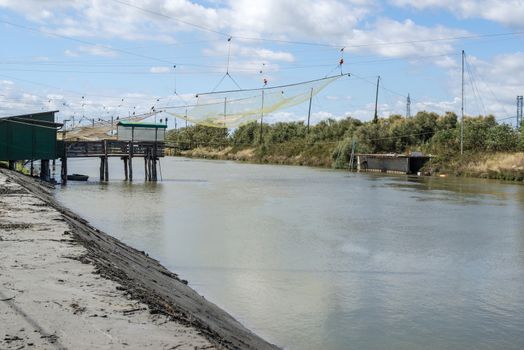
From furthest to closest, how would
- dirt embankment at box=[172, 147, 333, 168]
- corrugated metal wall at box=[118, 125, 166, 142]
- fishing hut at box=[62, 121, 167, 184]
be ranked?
1. dirt embankment at box=[172, 147, 333, 168]
2. corrugated metal wall at box=[118, 125, 166, 142]
3. fishing hut at box=[62, 121, 167, 184]

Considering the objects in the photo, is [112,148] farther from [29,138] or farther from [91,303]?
[91,303]

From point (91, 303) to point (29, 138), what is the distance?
2562cm

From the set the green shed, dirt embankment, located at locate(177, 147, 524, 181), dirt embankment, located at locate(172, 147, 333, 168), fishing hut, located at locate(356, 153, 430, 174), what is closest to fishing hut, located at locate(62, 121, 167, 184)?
the green shed

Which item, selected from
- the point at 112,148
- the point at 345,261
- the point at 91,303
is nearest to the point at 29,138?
the point at 112,148

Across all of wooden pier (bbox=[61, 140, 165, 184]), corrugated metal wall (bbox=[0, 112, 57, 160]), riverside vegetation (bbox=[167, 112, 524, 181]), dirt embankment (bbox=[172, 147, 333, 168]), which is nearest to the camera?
corrugated metal wall (bbox=[0, 112, 57, 160])

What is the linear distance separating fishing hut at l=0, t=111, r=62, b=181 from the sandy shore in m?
20.0

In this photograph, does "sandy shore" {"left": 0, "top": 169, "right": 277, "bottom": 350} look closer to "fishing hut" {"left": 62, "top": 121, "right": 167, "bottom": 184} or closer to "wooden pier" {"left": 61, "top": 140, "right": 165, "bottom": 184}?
"wooden pier" {"left": 61, "top": 140, "right": 165, "bottom": 184}

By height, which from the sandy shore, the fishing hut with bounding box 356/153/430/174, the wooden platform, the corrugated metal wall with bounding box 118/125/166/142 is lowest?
the sandy shore

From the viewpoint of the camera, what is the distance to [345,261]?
12.3m

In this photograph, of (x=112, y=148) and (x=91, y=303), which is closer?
(x=91, y=303)

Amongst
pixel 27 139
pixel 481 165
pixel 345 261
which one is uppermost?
pixel 27 139

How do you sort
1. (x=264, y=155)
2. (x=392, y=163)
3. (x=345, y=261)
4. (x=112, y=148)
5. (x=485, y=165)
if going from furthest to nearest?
(x=264, y=155)
(x=392, y=163)
(x=485, y=165)
(x=112, y=148)
(x=345, y=261)

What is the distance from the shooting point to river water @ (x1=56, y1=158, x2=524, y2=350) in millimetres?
7938

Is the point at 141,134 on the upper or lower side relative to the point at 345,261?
upper
